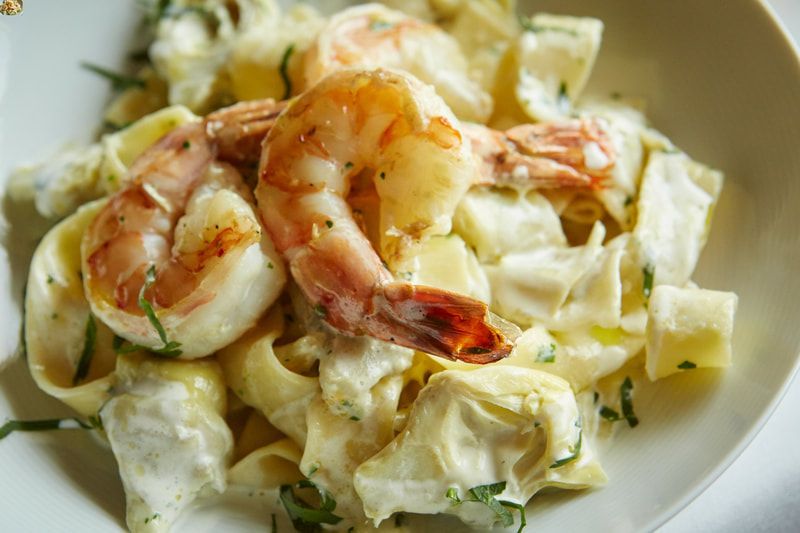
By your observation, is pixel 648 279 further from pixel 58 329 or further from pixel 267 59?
pixel 58 329

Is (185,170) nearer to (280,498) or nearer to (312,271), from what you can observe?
(312,271)

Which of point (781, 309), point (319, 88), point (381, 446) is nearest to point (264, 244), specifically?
point (319, 88)

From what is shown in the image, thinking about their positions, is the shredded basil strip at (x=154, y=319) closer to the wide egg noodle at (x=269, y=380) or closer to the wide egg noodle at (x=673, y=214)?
the wide egg noodle at (x=269, y=380)

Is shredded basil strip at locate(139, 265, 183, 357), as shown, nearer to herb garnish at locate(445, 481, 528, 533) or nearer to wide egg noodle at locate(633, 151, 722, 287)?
herb garnish at locate(445, 481, 528, 533)

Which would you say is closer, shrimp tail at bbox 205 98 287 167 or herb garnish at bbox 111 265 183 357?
herb garnish at bbox 111 265 183 357

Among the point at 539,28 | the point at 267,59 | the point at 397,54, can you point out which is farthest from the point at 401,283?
the point at 539,28

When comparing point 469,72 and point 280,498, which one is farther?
point 469,72

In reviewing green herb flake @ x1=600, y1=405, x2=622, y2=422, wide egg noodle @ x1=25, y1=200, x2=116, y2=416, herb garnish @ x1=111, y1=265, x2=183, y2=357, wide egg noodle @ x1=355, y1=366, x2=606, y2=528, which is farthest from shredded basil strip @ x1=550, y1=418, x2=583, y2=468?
wide egg noodle @ x1=25, y1=200, x2=116, y2=416
